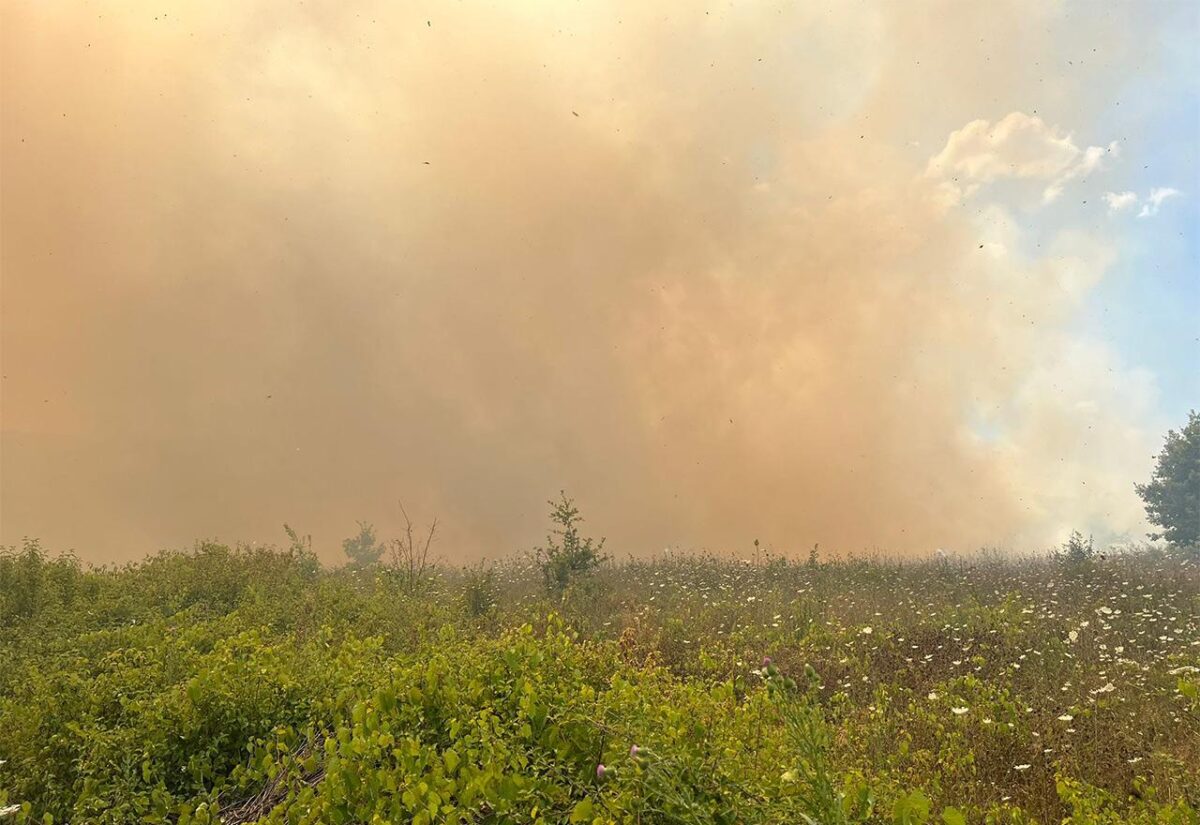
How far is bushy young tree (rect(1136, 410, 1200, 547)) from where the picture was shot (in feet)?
73.6

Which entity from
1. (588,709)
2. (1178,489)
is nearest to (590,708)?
(588,709)

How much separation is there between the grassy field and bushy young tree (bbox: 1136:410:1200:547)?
14.3m

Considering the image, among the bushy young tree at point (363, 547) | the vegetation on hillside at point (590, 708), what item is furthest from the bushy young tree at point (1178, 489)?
the bushy young tree at point (363, 547)

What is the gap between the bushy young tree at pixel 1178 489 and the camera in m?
22.4

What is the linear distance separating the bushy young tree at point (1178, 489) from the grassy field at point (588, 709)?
47.0ft

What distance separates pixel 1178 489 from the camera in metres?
22.9

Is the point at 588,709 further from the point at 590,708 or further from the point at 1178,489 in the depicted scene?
the point at 1178,489

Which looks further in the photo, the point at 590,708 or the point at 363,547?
the point at 363,547

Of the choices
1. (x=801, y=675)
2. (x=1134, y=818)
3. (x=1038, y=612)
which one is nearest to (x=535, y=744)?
(x=1134, y=818)

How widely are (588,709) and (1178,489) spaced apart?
26802 millimetres

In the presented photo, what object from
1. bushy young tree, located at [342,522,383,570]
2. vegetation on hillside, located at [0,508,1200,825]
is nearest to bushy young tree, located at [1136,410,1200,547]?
vegetation on hillside, located at [0,508,1200,825]

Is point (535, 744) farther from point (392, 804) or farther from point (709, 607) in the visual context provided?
point (709, 607)

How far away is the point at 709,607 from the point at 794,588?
8.16 ft

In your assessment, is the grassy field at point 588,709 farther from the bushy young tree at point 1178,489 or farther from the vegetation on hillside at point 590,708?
the bushy young tree at point 1178,489
